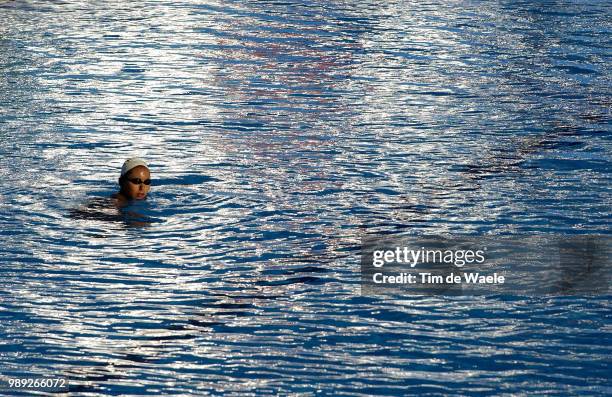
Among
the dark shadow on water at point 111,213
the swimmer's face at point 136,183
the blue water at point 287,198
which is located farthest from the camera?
the swimmer's face at point 136,183

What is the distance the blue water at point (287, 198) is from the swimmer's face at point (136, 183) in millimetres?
126

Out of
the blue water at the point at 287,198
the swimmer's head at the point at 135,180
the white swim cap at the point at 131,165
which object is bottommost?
the blue water at the point at 287,198

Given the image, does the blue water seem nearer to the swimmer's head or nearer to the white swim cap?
the swimmer's head

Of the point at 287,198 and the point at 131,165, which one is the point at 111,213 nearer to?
the point at 131,165

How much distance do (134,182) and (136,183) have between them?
0.01 metres

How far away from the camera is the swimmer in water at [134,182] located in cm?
665

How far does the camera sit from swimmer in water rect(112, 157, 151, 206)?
6.65 m

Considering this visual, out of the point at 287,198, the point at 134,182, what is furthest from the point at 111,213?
the point at 287,198

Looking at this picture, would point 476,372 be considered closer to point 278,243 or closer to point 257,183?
point 278,243

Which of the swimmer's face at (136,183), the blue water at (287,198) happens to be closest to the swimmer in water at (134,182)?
the swimmer's face at (136,183)

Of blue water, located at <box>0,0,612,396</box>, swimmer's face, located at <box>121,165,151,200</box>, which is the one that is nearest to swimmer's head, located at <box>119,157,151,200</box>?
swimmer's face, located at <box>121,165,151,200</box>

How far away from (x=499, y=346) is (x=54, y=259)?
260cm

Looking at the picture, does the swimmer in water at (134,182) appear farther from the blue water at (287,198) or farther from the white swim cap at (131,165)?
the blue water at (287,198)

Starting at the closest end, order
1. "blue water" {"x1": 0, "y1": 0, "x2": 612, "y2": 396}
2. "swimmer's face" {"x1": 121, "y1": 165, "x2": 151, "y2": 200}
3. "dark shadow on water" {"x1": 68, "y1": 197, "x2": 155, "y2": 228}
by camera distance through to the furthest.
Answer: "blue water" {"x1": 0, "y1": 0, "x2": 612, "y2": 396}
"dark shadow on water" {"x1": 68, "y1": 197, "x2": 155, "y2": 228}
"swimmer's face" {"x1": 121, "y1": 165, "x2": 151, "y2": 200}
